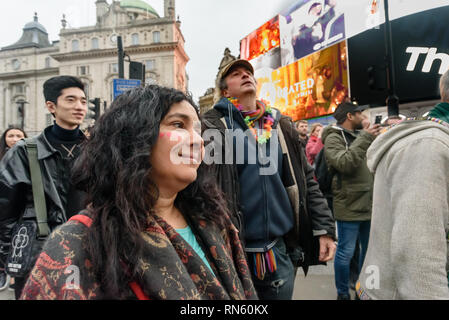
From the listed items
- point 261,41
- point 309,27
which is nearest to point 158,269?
point 309,27

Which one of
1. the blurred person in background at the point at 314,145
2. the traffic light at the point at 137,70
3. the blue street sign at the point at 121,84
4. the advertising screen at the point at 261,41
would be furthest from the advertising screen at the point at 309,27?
the blue street sign at the point at 121,84

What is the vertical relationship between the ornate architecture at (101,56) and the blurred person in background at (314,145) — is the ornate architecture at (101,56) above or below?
above

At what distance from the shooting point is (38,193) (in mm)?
2441

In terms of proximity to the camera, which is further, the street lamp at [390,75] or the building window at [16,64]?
the building window at [16,64]

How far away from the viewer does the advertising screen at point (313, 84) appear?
58.9ft

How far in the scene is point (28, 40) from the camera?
173 feet

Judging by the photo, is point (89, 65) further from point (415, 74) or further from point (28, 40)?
point (415, 74)

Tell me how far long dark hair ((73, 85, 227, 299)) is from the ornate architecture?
40.6m

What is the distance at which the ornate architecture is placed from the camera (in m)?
42.6

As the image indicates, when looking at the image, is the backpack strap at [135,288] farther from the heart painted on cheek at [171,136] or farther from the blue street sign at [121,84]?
the blue street sign at [121,84]

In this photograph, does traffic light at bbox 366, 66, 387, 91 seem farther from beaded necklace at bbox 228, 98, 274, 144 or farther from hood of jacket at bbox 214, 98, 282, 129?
hood of jacket at bbox 214, 98, 282, 129

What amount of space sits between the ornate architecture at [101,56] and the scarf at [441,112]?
40464 millimetres

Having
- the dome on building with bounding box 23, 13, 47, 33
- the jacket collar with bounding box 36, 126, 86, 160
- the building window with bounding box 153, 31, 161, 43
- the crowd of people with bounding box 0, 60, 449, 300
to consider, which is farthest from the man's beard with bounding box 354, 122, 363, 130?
the dome on building with bounding box 23, 13, 47, 33

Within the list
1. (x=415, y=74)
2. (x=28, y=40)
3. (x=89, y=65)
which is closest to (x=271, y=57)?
(x=415, y=74)
